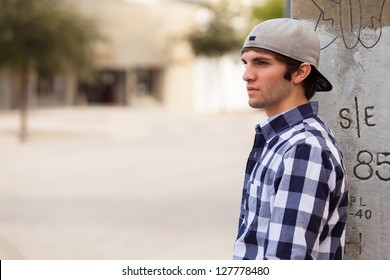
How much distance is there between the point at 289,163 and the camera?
2.06m

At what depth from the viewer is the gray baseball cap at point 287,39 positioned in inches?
84.6

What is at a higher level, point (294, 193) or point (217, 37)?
point (217, 37)

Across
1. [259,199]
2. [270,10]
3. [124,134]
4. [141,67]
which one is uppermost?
[270,10]

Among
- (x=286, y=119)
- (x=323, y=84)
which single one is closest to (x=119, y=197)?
(x=323, y=84)

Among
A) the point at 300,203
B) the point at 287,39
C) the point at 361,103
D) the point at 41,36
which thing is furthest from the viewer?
the point at 41,36

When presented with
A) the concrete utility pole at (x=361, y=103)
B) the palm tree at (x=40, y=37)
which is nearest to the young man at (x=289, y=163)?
the concrete utility pole at (x=361, y=103)

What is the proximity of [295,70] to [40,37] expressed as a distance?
852 inches

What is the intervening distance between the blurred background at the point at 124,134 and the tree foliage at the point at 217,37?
7 centimetres

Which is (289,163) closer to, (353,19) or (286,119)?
(286,119)

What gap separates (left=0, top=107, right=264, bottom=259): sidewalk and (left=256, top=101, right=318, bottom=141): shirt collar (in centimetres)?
486

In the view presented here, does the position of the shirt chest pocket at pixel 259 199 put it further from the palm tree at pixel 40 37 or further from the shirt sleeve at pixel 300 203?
the palm tree at pixel 40 37

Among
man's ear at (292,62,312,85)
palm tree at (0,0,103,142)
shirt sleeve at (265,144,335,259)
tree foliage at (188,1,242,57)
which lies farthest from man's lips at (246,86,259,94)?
tree foliage at (188,1,242,57)

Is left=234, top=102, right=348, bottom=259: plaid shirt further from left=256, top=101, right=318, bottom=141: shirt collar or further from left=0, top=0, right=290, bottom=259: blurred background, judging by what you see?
left=0, top=0, right=290, bottom=259: blurred background

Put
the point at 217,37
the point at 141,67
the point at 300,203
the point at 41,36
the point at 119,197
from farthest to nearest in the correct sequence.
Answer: the point at 141,67, the point at 217,37, the point at 41,36, the point at 119,197, the point at 300,203
